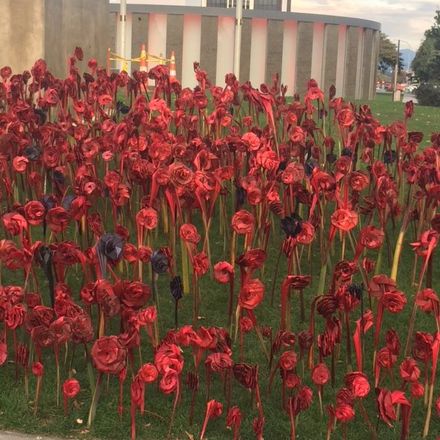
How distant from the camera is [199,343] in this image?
3506 mm

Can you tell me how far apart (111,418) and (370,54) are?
39358 millimetres

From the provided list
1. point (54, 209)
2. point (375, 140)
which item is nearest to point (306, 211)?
point (375, 140)

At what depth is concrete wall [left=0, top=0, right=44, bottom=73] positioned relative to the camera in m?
10.9

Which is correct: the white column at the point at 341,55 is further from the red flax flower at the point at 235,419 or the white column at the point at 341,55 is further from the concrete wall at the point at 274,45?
the red flax flower at the point at 235,419

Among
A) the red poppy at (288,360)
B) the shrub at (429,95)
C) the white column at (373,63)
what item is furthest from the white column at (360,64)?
the red poppy at (288,360)

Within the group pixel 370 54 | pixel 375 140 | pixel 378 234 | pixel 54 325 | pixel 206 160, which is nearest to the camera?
pixel 54 325

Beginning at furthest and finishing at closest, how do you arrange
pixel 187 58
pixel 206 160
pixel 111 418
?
pixel 187 58 < pixel 206 160 < pixel 111 418

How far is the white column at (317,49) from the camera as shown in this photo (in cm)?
3541

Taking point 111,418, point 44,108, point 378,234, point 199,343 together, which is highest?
point 44,108

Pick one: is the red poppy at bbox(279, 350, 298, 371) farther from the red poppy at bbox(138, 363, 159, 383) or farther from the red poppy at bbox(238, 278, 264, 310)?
the red poppy at bbox(138, 363, 159, 383)

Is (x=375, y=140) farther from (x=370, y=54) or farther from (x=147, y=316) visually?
(x=370, y=54)

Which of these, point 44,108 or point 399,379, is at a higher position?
point 44,108

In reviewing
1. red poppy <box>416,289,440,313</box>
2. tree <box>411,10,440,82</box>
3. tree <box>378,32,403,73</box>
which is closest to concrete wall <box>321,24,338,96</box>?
tree <box>411,10,440,82</box>

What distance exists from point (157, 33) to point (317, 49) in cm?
717
